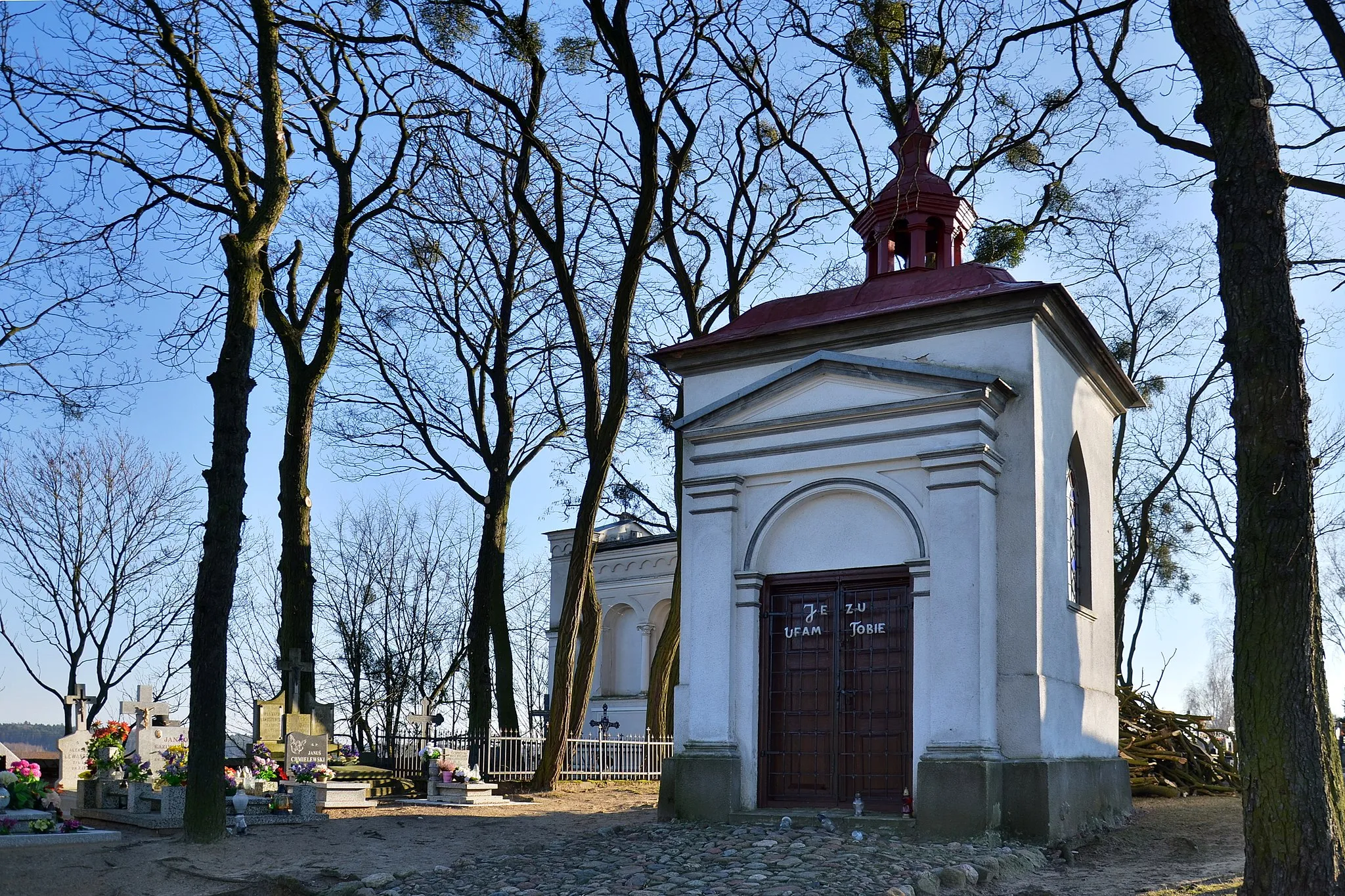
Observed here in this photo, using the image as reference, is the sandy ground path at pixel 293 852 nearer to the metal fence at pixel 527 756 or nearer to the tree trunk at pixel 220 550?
the tree trunk at pixel 220 550

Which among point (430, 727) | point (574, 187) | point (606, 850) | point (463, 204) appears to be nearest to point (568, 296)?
point (574, 187)

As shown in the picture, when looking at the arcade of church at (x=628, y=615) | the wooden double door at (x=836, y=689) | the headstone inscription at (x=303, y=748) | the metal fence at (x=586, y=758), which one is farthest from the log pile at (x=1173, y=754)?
the arcade of church at (x=628, y=615)

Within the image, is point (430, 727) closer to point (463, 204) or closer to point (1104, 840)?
point (463, 204)

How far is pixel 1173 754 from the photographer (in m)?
18.3

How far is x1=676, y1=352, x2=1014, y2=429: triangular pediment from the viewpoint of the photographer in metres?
12.3

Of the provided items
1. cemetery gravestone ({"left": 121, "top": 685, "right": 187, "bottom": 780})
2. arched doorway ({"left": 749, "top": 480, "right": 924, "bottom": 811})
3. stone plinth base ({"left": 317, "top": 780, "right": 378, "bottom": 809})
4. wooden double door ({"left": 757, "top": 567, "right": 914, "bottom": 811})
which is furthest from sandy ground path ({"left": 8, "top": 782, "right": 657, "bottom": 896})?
arched doorway ({"left": 749, "top": 480, "right": 924, "bottom": 811})

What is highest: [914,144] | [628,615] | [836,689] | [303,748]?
[914,144]

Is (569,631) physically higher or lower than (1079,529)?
lower

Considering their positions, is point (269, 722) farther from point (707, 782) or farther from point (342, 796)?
point (707, 782)

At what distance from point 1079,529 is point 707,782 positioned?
544 cm

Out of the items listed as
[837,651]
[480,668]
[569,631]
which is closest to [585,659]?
[569,631]

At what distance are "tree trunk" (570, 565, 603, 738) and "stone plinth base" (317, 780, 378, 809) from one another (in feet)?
11.7

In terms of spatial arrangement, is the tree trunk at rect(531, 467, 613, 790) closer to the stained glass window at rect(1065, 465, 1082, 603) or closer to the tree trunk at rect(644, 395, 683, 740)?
the tree trunk at rect(644, 395, 683, 740)

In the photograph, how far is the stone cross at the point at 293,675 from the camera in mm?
18484
